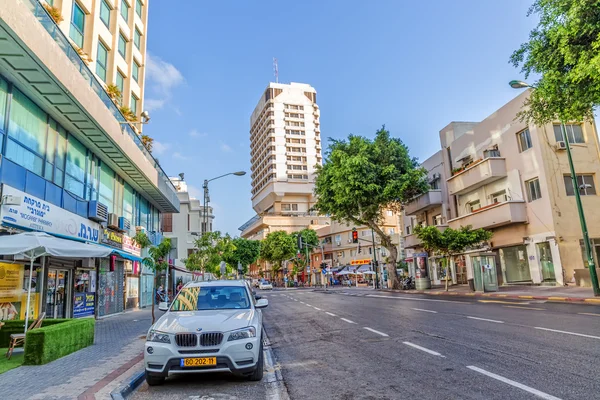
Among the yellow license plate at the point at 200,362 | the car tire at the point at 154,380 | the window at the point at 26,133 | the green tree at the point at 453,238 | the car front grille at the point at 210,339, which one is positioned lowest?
the car tire at the point at 154,380

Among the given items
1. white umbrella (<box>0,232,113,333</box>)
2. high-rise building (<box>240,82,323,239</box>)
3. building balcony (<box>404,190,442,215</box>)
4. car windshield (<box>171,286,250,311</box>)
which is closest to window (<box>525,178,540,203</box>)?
building balcony (<box>404,190,442,215</box>)

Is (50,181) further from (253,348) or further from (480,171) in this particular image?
(480,171)

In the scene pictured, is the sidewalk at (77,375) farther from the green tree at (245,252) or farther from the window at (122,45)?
the green tree at (245,252)

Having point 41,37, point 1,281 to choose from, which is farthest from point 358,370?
point 41,37

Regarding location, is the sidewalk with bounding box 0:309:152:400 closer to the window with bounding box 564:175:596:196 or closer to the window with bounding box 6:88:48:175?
the window with bounding box 6:88:48:175

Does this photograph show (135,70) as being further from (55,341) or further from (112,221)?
(55,341)

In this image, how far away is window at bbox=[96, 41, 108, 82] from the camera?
21.8 metres

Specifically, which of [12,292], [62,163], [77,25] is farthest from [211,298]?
[77,25]

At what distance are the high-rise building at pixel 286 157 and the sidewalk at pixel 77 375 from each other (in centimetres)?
9703

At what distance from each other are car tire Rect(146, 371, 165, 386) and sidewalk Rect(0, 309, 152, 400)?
0.50 meters

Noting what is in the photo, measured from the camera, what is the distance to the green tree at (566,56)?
1327cm

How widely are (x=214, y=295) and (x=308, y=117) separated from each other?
117387mm

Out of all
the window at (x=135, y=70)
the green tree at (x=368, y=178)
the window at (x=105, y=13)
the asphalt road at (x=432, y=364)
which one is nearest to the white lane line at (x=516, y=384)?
the asphalt road at (x=432, y=364)

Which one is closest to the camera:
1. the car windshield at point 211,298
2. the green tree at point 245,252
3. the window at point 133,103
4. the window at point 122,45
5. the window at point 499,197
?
the car windshield at point 211,298
